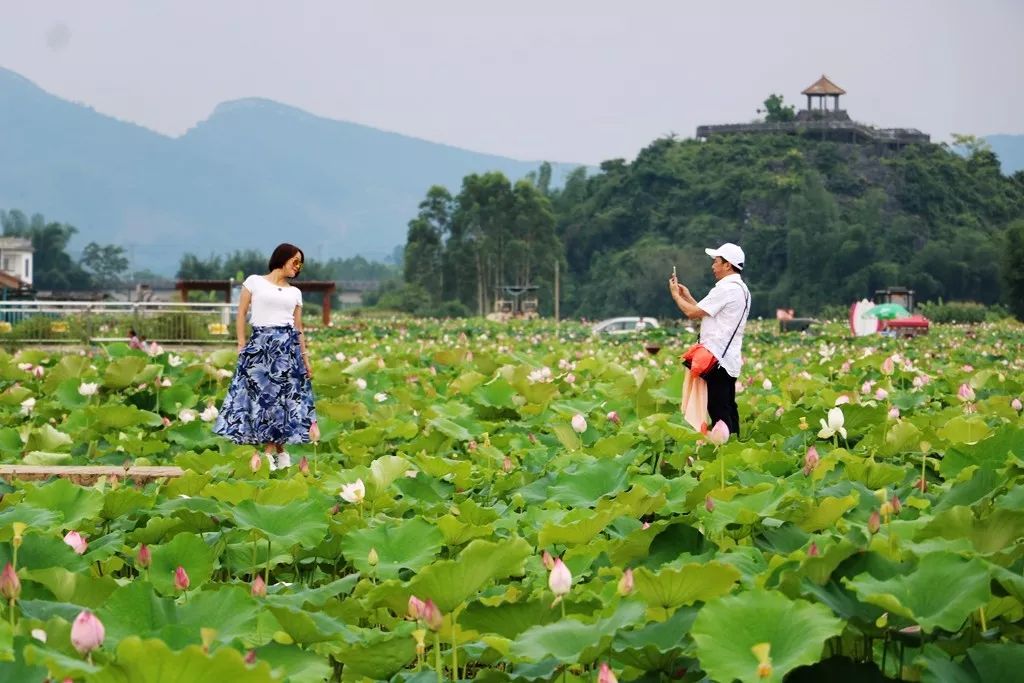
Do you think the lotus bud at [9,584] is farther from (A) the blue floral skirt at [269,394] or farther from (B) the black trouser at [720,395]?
(B) the black trouser at [720,395]

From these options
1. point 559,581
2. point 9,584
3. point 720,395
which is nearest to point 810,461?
point 559,581

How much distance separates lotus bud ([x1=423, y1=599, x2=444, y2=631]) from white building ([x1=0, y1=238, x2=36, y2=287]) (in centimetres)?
8772

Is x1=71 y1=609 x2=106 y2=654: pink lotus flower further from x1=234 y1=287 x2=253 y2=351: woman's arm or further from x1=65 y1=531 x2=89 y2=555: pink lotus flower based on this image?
x1=234 y1=287 x2=253 y2=351: woman's arm

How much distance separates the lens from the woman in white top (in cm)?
662

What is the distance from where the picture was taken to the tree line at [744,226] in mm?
63000

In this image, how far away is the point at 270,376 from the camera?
21.9 ft

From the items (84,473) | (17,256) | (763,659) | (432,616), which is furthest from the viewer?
(17,256)

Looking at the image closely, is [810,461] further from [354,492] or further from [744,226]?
[744,226]

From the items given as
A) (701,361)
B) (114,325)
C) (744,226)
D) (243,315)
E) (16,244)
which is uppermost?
(744,226)

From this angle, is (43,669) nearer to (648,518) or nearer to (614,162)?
(648,518)

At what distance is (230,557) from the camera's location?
3221mm

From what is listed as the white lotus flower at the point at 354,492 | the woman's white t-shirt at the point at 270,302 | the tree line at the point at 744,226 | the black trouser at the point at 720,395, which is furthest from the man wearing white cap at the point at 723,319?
the tree line at the point at 744,226

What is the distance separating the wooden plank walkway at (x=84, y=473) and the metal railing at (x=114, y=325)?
12.7 m

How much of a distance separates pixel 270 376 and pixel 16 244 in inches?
3344
